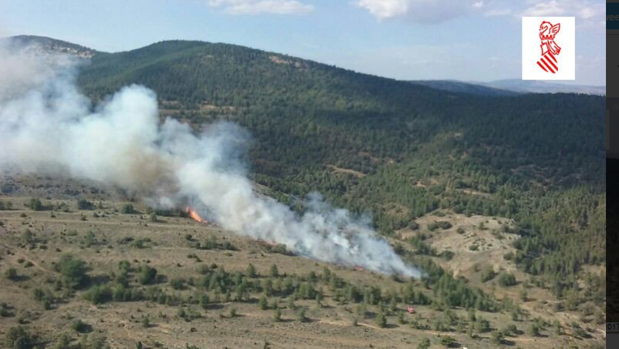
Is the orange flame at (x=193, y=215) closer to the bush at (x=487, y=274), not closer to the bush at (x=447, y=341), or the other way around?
the bush at (x=487, y=274)

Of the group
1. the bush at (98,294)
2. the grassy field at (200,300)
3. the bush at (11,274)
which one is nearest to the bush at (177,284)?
the grassy field at (200,300)

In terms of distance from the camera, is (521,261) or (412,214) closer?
(521,261)

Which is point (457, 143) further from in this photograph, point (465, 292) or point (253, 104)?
point (465, 292)

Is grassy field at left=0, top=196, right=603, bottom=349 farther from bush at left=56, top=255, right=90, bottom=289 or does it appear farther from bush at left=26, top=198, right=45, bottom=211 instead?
bush at left=26, top=198, right=45, bottom=211

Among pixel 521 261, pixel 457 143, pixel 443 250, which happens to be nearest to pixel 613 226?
pixel 521 261

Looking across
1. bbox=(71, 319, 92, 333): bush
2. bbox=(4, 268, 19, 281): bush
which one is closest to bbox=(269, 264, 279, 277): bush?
bbox=(71, 319, 92, 333): bush

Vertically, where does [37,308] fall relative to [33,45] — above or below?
below
